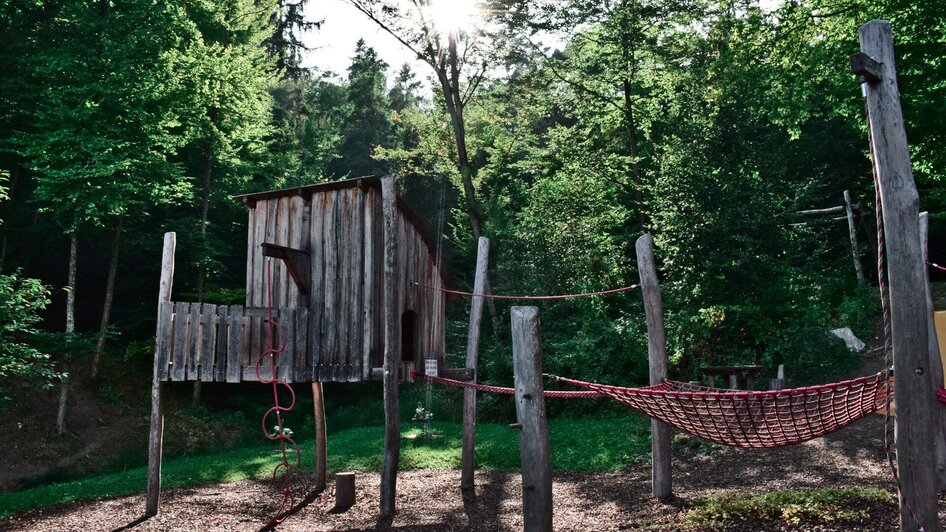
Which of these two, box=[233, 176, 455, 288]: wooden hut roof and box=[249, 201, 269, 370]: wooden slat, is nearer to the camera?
box=[233, 176, 455, 288]: wooden hut roof

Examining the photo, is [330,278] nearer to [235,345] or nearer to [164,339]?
[235,345]

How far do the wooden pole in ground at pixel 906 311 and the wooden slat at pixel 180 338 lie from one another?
726 cm

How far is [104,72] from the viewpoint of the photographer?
16.2 meters

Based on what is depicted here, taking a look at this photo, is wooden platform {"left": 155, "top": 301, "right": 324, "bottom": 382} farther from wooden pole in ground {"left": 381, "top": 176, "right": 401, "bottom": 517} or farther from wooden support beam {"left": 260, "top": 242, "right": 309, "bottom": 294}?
wooden pole in ground {"left": 381, "top": 176, "right": 401, "bottom": 517}

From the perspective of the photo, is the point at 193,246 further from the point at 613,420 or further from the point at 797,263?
the point at 797,263

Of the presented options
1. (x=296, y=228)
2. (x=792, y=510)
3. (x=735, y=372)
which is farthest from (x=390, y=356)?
(x=735, y=372)

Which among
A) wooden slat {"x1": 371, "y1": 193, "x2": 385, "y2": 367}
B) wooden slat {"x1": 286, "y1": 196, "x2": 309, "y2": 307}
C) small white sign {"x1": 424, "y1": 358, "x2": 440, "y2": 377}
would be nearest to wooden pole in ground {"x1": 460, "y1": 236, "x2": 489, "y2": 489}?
small white sign {"x1": 424, "y1": 358, "x2": 440, "y2": 377}

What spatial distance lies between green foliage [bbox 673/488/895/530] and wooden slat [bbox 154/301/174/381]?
5933mm

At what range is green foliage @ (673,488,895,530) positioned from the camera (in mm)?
6477

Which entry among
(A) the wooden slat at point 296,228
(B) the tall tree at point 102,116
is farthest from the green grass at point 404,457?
(B) the tall tree at point 102,116

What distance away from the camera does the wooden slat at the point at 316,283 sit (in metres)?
8.88

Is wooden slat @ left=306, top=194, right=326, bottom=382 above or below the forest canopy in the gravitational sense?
below

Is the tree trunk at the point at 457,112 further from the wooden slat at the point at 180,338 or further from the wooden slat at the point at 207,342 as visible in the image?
the wooden slat at the point at 180,338

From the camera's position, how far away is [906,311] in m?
4.05
